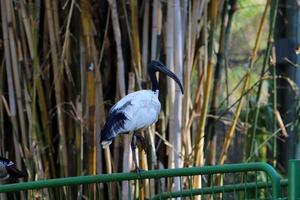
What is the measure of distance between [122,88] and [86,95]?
19 cm

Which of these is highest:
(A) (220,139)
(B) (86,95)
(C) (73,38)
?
(C) (73,38)

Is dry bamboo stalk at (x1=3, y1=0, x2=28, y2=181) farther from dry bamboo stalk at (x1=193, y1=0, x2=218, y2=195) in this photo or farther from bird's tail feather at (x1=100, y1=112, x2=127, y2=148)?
bird's tail feather at (x1=100, y1=112, x2=127, y2=148)

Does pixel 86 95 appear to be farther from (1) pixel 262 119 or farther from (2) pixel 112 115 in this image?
(1) pixel 262 119

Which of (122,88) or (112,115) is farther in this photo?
(122,88)

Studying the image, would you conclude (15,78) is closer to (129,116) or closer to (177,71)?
(177,71)

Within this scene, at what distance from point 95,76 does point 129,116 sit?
0.81 m

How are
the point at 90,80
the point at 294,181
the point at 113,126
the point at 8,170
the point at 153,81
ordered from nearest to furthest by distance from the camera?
the point at 294,181 → the point at 113,126 → the point at 153,81 → the point at 8,170 → the point at 90,80

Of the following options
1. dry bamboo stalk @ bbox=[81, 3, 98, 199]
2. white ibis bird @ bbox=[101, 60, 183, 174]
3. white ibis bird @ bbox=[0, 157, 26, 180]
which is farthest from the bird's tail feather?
dry bamboo stalk @ bbox=[81, 3, 98, 199]

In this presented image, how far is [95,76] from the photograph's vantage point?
4207mm

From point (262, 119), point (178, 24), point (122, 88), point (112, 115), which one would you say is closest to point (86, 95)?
point (122, 88)

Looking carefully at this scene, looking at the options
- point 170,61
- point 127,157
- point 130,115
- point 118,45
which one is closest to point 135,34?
point 118,45

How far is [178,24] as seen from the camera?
418 centimetres

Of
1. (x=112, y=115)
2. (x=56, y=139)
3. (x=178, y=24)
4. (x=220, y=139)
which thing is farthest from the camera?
(x=220, y=139)

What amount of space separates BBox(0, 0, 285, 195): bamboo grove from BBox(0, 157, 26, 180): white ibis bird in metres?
0.36
